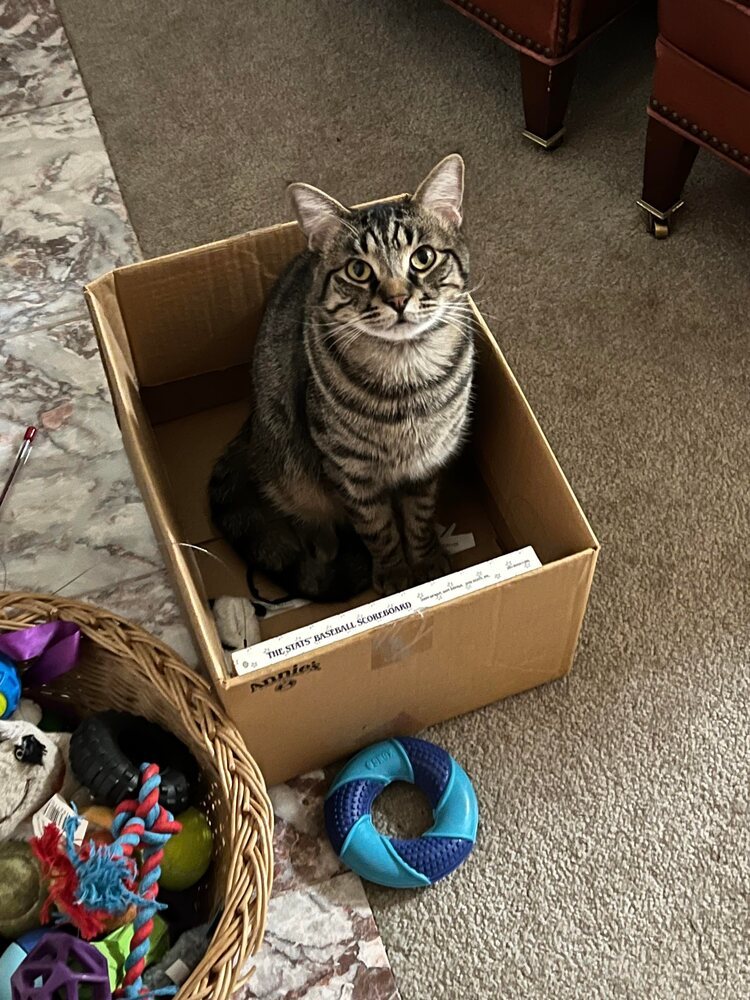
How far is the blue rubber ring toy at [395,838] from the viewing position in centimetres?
124

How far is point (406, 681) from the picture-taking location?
125 cm

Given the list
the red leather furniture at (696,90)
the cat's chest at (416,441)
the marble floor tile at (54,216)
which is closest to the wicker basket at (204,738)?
the cat's chest at (416,441)

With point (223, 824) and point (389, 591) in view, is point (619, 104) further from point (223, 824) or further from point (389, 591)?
point (223, 824)

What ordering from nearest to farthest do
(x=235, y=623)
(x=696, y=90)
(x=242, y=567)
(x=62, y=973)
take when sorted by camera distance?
(x=62, y=973)
(x=235, y=623)
(x=242, y=567)
(x=696, y=90)

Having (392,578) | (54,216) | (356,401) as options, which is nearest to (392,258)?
(356,401)

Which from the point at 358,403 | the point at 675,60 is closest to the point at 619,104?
the point at 675,60

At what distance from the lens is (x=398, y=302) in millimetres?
1148

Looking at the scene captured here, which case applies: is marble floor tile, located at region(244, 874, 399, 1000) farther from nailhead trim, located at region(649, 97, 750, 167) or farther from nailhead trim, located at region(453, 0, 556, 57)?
nailhead trim, located at region(453, 0, 556, 57)

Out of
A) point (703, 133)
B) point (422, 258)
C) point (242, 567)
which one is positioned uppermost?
point (422, 258)

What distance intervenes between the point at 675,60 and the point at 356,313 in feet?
2.78

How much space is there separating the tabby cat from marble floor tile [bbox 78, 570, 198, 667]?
131mm

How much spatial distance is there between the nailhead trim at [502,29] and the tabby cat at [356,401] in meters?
0.71

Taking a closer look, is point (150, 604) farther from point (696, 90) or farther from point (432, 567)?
point (696, 90)

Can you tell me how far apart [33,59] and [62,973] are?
1940 millimetres
